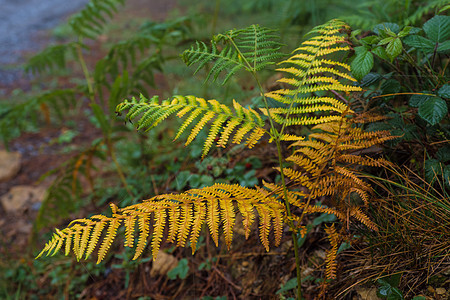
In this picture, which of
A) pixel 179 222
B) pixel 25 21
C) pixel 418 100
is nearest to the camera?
pixel 179 222

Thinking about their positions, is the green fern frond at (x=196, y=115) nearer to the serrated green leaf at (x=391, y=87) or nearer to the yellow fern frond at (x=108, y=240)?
the yellow fern frond at (x=108, y=240)

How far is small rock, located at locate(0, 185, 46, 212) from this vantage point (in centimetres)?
355

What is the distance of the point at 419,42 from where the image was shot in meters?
1.49

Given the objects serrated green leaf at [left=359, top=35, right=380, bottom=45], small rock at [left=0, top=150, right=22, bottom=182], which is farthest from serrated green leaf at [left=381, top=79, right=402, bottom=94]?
small rock at [left=0, top=150, right=22, bottom=182]

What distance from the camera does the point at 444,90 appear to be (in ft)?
4.59

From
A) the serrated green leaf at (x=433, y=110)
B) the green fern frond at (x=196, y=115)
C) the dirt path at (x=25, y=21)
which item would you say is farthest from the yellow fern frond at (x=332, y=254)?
the dirt path at (x=25, y=21)

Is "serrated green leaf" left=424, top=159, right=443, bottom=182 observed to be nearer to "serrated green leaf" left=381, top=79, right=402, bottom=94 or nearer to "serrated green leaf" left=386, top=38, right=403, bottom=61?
"serrated green leaf" left=381, top=79, right=402, bottom=94

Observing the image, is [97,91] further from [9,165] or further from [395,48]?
[395,48]

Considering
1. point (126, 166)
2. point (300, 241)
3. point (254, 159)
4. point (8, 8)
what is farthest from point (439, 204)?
point (8, 8)

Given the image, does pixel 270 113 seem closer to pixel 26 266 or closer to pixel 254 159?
pixel 254 159

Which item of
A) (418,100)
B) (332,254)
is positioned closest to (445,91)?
(418,100)

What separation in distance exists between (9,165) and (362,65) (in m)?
4.49

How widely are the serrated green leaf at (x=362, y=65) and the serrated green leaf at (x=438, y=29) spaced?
0.40 metres

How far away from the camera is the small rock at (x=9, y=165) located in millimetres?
4066
